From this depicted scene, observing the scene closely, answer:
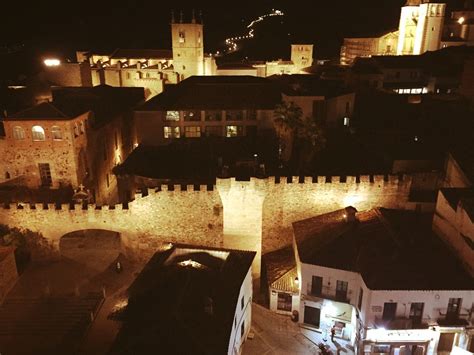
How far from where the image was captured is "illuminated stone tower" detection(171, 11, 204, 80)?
58.1 m

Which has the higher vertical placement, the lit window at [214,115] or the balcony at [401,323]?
the lit window at [214,115]

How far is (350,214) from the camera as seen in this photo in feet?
84.8

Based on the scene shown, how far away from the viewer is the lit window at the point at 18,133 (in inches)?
1226

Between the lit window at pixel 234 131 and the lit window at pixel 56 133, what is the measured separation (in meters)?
13.9

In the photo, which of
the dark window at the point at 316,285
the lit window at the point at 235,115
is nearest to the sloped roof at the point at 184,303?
the dark window at the point at 316,285

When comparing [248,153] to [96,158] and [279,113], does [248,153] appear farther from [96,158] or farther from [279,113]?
[96,158]

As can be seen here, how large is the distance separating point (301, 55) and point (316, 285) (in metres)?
47.3

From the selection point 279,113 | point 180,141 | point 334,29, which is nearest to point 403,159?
point 279,113

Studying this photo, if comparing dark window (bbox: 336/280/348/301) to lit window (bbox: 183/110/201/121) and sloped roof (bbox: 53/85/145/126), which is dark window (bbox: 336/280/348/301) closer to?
lit window (bbox: 183/110/201/121)

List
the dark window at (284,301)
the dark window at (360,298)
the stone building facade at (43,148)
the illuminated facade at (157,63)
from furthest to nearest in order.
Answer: the illuminated facade at (157,63), the stone building facade at (43,148), the dark window at (284,301), the dark window at (360,298)

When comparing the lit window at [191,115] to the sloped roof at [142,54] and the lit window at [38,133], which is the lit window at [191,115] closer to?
the lit window at [38,133]

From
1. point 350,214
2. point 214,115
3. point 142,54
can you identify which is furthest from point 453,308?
point 142,54

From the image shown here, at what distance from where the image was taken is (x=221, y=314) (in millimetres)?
19594

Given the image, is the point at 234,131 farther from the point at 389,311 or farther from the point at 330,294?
the point at 389,311
